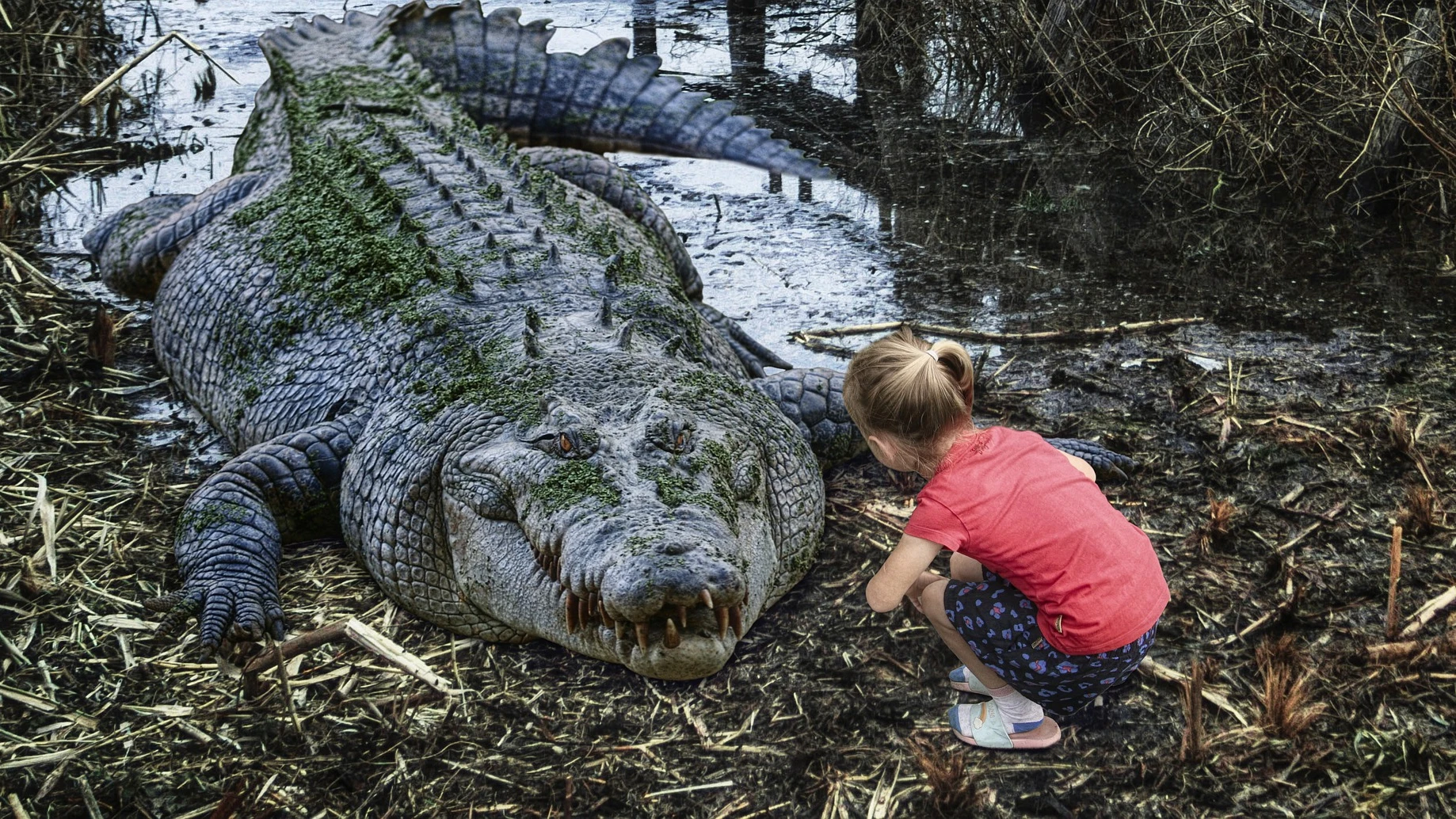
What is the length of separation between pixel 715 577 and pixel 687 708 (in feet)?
1.96

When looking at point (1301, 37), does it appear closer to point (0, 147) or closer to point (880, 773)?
point (880, 773)

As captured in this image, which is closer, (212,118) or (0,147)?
(0,147)

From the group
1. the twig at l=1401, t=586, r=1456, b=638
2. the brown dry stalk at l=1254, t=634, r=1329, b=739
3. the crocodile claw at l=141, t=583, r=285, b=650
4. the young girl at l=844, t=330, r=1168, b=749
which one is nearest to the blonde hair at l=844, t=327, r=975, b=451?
the young girl at l=844, t=330, r=1168, b=749

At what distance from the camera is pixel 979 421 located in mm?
3725

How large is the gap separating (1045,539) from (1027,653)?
0.26 meters

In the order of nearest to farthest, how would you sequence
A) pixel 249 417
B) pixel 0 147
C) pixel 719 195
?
1. pixel 249 417
2. pixel 0 147
3. pixel 719 195

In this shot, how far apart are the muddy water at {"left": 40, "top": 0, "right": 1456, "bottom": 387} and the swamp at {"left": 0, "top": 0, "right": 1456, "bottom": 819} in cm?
3

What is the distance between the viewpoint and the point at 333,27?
5941mm

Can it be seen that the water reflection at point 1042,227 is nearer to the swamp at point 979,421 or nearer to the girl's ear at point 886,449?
the swamp at point 979,421

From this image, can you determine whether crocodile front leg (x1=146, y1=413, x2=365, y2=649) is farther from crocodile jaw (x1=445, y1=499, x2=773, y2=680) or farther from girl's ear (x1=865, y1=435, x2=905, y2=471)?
girl's ear (x1=865, y1=435, x2=905, y2=471)

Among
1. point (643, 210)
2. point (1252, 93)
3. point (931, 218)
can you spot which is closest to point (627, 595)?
point (643, 210)

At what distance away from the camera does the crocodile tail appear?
18.8 ft

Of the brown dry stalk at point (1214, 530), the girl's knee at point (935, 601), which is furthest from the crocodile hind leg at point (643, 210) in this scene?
the girl's knee at point (935, 601)

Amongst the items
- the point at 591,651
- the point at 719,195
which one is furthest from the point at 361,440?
the point at 719,195
